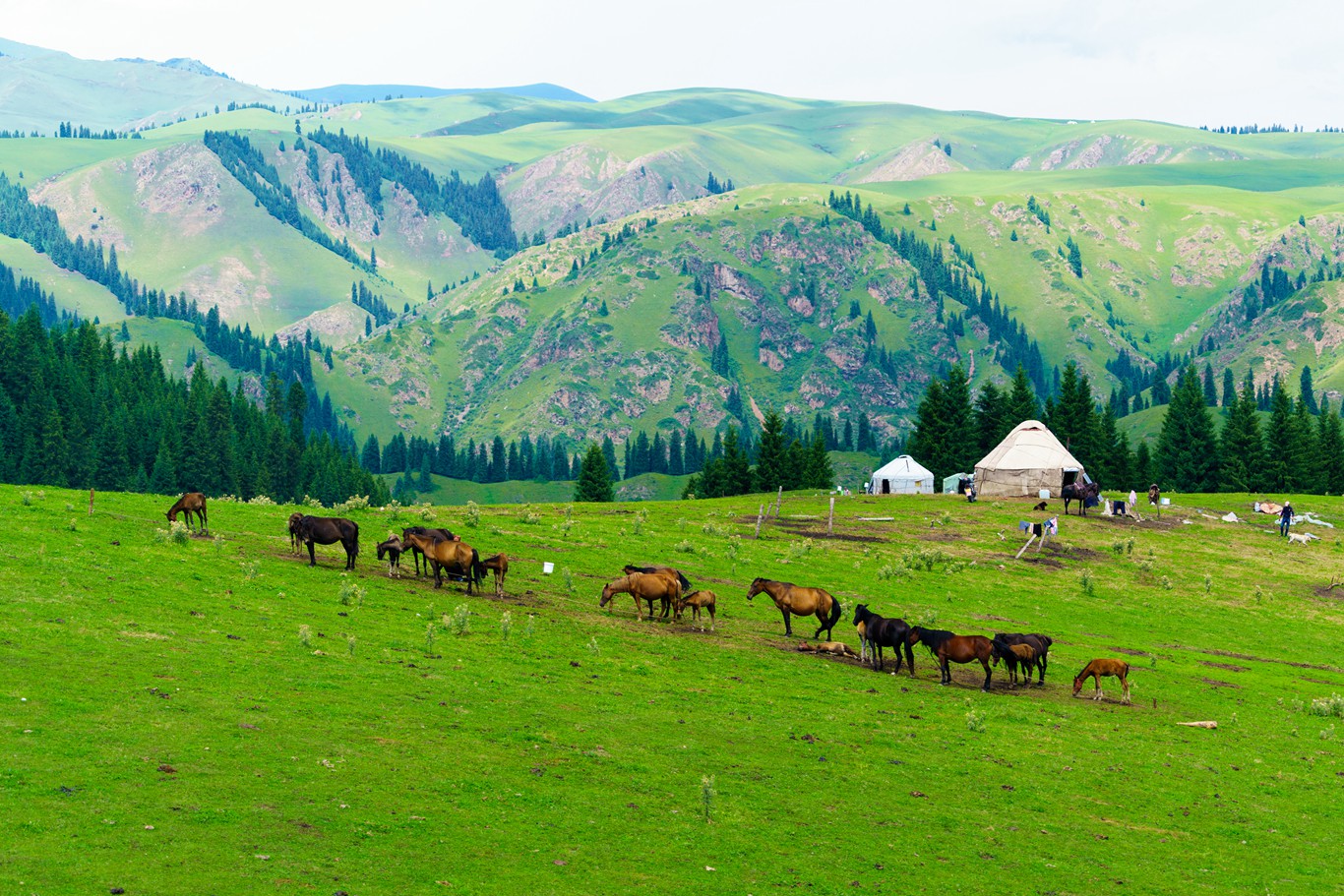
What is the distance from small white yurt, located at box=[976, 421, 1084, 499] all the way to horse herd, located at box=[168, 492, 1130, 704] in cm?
8079

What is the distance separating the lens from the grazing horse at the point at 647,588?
4434 centimetres

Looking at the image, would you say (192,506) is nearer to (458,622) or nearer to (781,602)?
(458,622)

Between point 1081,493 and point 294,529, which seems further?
point 1081,493

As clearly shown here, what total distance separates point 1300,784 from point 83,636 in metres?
32.7

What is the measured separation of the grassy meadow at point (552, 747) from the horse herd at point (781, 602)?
3.40 feet

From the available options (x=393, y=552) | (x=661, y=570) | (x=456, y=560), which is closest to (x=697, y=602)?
(x=661, y=570)

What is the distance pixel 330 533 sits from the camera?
148 feet

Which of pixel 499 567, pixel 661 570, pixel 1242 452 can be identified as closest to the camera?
pixel 499 567

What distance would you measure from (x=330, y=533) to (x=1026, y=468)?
303 ft

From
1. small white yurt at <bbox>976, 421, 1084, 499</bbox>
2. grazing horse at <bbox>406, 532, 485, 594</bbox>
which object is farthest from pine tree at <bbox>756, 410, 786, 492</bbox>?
grazing horse at <bbox>406, 532, 485, 594</bbox>

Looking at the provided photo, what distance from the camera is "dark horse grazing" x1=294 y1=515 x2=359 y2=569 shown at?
45.0 m

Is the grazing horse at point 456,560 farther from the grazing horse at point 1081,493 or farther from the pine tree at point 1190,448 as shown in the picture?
the pine tree at point 1190,448

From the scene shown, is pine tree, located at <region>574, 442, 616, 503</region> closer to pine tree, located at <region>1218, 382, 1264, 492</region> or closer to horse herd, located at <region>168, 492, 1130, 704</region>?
pine tree, located at <region>1218, 382, 1264, 492</region>

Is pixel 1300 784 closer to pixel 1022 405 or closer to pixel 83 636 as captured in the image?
pixel 83 636
